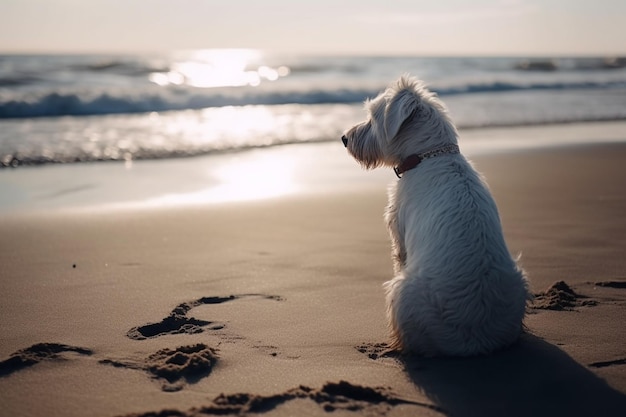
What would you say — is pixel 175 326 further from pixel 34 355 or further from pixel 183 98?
pixel 183 98

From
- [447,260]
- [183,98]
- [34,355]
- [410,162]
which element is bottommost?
[34,355]

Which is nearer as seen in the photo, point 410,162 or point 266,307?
point 410,162

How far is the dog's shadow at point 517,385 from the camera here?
3.62 m

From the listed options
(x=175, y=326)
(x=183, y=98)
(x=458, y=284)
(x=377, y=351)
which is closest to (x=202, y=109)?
(x=183, y=98)

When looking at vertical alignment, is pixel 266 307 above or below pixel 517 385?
above

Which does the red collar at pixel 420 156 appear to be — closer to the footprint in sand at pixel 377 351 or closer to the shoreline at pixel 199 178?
the footprint in sand at pixel 377 351

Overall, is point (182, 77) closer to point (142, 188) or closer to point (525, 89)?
point (525, 89)

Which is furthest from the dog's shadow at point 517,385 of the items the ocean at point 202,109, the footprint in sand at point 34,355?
the ocean at point 202,109

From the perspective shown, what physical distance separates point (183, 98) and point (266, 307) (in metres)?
20.5

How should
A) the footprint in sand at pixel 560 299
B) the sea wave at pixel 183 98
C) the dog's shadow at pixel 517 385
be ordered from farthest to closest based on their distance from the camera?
Result: the sea wave at pixel 183 98, the footprint in sand at pixel 560 299, the dog's shadow at pixel 517 385

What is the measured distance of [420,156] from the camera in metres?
4.80

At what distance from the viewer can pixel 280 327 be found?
4.98m

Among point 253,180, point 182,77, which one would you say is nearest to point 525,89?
point 182,77

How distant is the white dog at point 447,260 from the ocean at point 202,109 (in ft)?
29.9
